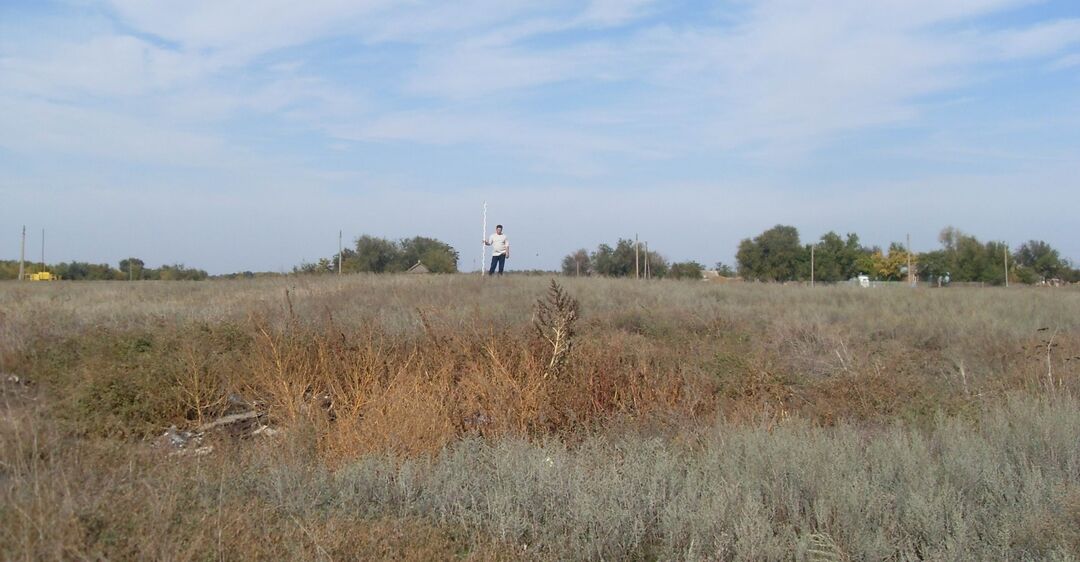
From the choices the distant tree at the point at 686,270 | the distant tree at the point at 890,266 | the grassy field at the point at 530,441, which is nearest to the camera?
the grassy field at the point at 530,441

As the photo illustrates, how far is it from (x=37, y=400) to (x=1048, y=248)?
7545 cm

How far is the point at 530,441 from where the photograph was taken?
740 centimetres

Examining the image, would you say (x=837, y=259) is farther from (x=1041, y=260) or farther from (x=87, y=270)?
(x=87, y=270)

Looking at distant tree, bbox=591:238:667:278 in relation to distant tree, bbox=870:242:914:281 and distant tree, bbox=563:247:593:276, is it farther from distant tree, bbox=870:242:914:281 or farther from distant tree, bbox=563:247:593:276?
distant tree, bbox=870:242:914:281

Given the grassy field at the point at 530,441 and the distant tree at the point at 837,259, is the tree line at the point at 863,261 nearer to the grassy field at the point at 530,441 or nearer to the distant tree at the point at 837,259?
the distant tree at the point at 837,259

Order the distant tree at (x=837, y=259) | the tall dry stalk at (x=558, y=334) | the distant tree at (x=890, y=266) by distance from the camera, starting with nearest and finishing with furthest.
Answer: the tall dry stalk at (x=558, y=334)
the distant tree at (x=837, y=259)
the distant tree at (x=890, y=266)

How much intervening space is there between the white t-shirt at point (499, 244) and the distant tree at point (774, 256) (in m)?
32.2

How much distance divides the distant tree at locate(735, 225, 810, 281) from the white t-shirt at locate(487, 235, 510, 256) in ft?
106

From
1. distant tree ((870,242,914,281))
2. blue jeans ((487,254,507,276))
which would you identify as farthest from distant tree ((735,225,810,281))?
blue jeans ((487,254,507,276))

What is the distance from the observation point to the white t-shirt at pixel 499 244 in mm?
22020

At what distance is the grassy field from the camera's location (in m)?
4.02

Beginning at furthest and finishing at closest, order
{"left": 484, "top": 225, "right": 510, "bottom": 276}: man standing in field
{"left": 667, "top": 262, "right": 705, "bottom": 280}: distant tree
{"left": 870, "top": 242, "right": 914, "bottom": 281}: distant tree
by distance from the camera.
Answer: {"left": 870, "top": 242, "right": 914, "bottom": 281}: distant tree < {"left": 667, "top": 262, "right": 705, "bottom": 280}: distant tree < {"left": 484, "top": 225, "right": 510, "bottom": 276}: man standing in field

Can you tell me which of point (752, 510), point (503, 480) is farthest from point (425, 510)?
point (752, 510)

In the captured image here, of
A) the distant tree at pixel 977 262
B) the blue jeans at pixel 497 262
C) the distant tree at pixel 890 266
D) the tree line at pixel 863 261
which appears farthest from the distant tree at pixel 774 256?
the blue jeans at pixel 497 262
